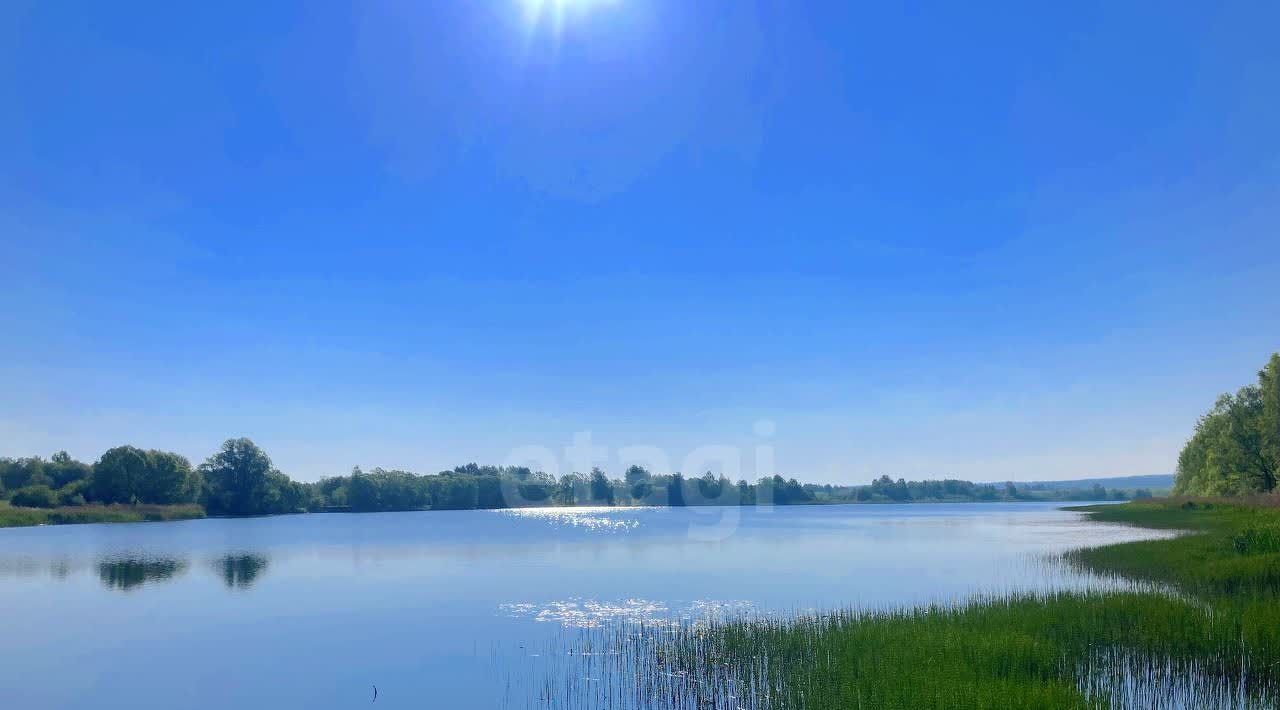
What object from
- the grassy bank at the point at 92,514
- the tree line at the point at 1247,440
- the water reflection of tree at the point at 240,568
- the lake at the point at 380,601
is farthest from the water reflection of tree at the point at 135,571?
the tree line at the point at 1247,440

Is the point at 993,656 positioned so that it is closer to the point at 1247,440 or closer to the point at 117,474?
the point at 1247,440

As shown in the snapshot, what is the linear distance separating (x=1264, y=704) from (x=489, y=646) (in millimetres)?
18911

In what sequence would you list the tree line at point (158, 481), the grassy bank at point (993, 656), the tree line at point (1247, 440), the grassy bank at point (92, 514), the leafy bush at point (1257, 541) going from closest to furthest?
the grassy bank at point (993, 656) → the leafy bush at point (1257, 541) → the tree line at point (1247, 440) → the grassy bank at point (92, 514) → the tree line at point (158, 481)

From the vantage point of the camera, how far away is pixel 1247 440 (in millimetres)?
69750

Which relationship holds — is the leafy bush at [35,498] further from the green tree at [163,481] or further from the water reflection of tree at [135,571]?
the water reflection of tree at [135,571]

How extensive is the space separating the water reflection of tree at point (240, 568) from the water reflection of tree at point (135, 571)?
7.06 ft

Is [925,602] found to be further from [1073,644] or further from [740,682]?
[740,682]

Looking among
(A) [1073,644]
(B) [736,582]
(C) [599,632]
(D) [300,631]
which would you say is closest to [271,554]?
(D) [300,631]

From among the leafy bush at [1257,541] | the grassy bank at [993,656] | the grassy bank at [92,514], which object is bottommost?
the grassy bank at [92,514]

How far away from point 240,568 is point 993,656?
43477 mm

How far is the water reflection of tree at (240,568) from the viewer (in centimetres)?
3850

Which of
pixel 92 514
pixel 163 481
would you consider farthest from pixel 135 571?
pixel 163 481

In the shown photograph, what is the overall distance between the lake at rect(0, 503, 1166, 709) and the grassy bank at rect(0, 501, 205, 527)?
42349 mm

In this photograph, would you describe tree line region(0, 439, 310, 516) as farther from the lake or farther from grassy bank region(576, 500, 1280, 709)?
grassy bank region(576, 500, 1280, 709)
